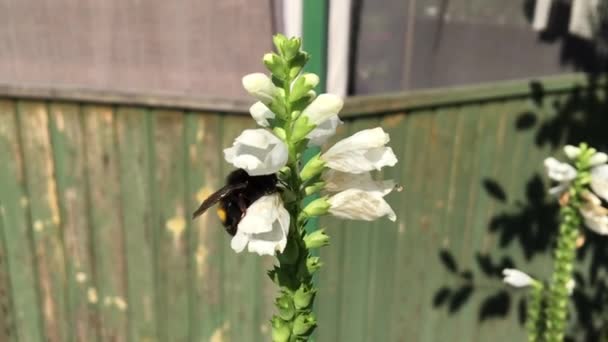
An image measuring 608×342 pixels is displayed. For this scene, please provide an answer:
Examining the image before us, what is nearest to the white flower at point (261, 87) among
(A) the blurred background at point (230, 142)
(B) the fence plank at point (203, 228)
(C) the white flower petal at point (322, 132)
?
(C) the white flower petal at point (322, 132)

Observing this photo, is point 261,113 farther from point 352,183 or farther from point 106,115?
point 106,115

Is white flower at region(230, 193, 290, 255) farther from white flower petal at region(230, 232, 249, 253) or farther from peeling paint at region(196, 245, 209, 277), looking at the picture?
peeling paint at region(196, 245, 209, 277)

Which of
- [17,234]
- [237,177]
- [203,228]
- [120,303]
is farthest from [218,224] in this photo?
[237,177]

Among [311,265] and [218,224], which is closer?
[311,265]

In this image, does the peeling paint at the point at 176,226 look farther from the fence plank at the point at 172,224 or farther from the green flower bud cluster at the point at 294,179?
the green flower bud cluster at the point at 294,179

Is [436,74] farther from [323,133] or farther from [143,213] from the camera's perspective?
[323,133]

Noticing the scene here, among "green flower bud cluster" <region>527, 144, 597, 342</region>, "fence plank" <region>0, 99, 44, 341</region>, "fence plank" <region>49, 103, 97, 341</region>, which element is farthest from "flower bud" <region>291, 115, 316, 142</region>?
"fence plank" <region>0, 99, 44, 341</region>
